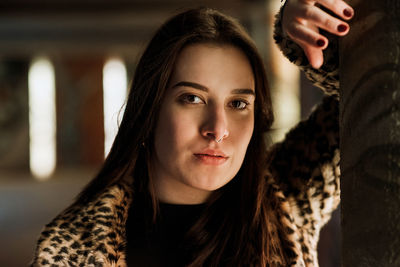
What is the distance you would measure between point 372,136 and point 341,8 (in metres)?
0.19

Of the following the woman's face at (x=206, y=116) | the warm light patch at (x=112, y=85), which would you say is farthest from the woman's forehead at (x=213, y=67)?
the warm light patch at (x=112, y=85)

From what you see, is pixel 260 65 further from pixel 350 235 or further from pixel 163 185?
pixel 350 235

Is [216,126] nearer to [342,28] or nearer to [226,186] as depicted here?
[226,186]

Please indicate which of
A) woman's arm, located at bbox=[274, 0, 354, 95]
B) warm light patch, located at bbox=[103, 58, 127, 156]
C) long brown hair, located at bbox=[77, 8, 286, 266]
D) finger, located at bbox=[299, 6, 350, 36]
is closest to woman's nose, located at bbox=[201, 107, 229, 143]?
long brown hair, located at bbox=[77, 8, 286, 266]

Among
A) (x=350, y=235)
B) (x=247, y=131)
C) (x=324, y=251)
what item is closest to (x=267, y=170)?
(x=247, y=131)

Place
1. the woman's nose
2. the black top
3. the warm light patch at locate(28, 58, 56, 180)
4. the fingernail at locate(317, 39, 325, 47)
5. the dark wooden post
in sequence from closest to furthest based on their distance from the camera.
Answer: the dark wooden post
the fingernail at locate(317, 39, 325, 47)
the woman's nose
the black top
the warm light patch at locate(28, 58, 56, 180)

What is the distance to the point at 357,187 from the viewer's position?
63 cm

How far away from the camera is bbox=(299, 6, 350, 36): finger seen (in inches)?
25.7

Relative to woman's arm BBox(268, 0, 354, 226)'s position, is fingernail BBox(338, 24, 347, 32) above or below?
above

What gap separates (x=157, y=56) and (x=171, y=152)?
24 cm

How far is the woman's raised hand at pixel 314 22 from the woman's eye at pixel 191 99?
0.34 m

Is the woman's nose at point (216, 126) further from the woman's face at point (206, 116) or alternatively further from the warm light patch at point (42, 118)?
the warm light patch at point (42, 118)

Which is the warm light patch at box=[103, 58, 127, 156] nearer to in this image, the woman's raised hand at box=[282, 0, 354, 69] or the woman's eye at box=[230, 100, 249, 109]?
the woman's eye at box=[230, 100, 249, 109]

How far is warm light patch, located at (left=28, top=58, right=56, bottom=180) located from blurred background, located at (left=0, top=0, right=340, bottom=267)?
0.08ft
